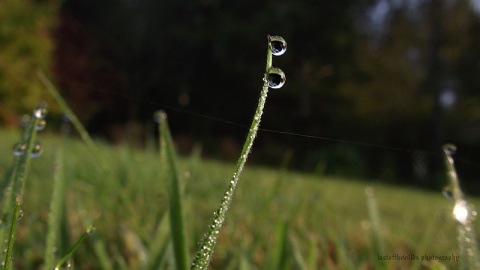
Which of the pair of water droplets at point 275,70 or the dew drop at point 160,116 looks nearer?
the pair of water droplets at point 275,70

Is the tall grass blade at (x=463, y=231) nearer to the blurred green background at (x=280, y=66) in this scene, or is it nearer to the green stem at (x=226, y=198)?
the green stem at (x=226, y=198)

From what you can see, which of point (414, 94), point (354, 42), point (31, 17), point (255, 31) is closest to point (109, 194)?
point (31, 17)

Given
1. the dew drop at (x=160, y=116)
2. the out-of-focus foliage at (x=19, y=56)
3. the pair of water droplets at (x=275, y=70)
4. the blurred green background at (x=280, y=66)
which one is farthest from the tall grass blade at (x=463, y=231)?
the out-of-focus foliage at (x=19, y=56)

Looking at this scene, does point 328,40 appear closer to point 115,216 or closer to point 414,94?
point 414,94

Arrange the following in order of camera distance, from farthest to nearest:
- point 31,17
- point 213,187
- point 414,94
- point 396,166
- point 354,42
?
point 414,94, point 354,42, point 396,166, point 31,17, point 213,187

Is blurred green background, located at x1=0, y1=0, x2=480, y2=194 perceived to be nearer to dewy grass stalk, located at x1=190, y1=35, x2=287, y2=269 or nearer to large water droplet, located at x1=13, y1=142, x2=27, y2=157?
large water droplet, located at x1=13, y1=142, x2=27, y2=157

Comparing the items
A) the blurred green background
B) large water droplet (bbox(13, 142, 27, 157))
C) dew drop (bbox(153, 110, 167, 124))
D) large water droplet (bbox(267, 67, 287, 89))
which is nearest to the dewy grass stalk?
large water droplet (bbox(267, 67, 287, 89))
